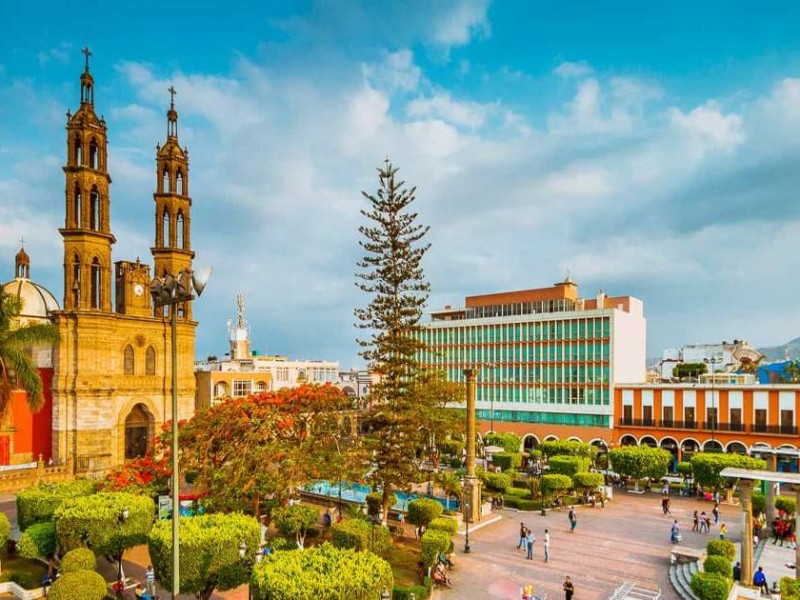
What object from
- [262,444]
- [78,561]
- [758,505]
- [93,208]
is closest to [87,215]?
[93,208]

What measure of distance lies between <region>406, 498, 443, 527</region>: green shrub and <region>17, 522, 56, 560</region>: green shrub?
15.9 m

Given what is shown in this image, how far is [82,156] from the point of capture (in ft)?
136

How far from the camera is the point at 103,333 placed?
40438 millimetres

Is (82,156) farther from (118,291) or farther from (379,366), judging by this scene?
(379,366)

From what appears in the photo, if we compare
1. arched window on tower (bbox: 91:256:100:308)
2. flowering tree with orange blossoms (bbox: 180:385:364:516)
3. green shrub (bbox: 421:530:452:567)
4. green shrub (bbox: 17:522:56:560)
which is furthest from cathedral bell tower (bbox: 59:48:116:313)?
green shrub (bbox: 421:530:452:567)

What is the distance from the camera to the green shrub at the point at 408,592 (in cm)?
1902

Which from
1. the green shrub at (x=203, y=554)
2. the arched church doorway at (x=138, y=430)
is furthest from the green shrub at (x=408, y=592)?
the arched church doorway at (x=138, y=430)

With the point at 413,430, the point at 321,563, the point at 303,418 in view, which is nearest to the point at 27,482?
the point at 303,418

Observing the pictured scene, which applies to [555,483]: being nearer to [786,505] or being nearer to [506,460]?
[506,460]

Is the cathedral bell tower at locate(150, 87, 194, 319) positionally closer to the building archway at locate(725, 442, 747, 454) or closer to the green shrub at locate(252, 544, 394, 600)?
the green shrub at locate(252, 544, 394, 600)

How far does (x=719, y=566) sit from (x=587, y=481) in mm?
15271

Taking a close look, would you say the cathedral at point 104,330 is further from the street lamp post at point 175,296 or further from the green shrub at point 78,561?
the street lamp post at point 175,296

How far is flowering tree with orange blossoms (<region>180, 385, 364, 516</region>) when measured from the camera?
2488 centimetres

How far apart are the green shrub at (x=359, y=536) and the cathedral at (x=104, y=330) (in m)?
27.1
